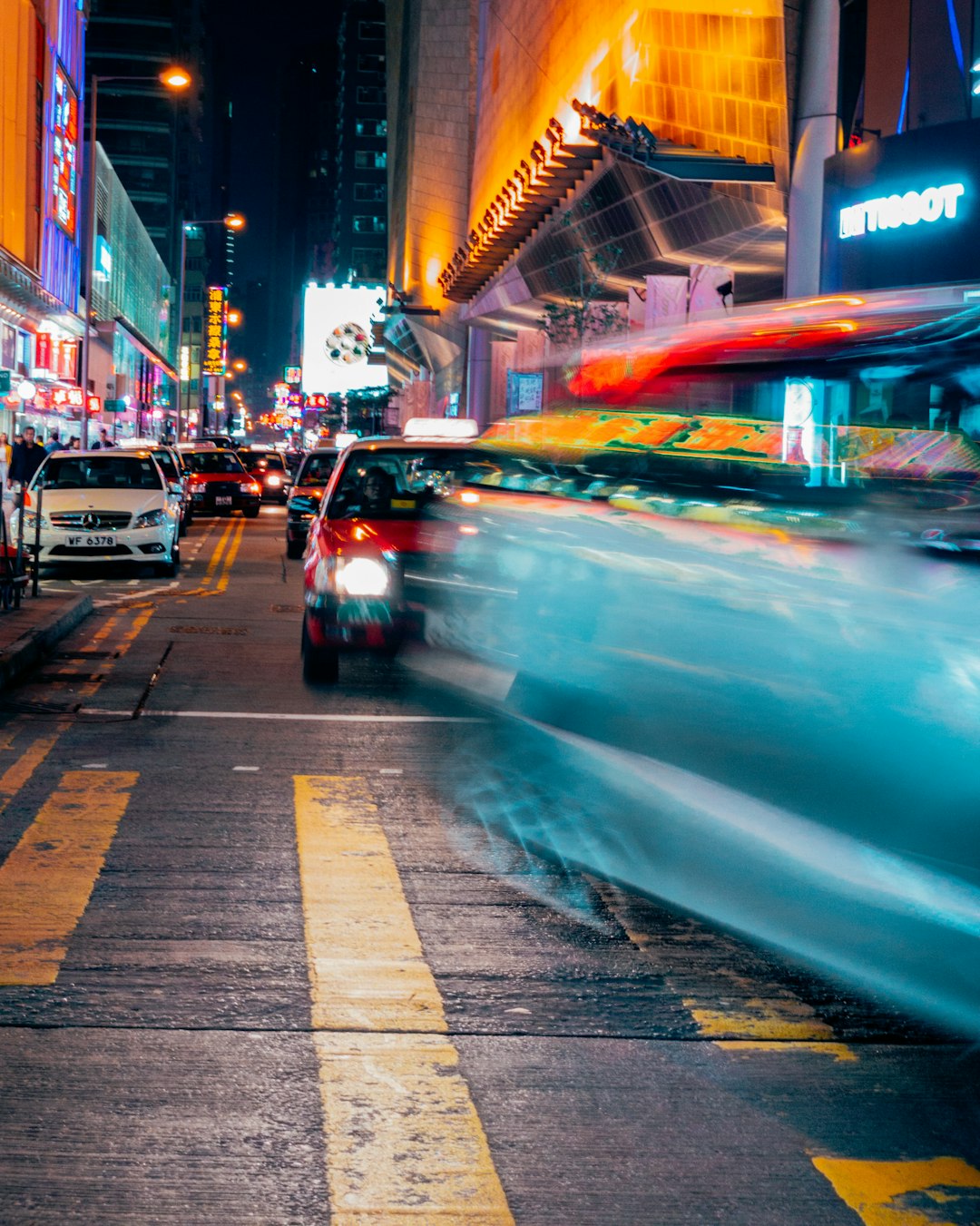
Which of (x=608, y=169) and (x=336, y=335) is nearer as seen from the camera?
(x=608, y=169)

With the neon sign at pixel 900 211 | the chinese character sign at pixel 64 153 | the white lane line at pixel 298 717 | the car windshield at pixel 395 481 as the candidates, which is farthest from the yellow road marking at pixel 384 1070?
the chinese character sign at pixel 64 153

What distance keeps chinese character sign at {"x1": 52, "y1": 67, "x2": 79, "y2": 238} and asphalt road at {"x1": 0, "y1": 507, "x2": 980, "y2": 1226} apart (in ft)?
193

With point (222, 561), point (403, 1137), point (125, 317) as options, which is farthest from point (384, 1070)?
point (125, 317)

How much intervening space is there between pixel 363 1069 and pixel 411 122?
93.0 metres

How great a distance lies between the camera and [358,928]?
5777 millimetres

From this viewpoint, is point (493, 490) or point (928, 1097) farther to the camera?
point (493, 490)

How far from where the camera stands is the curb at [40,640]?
1199 centimetres

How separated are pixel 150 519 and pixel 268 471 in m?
29.9

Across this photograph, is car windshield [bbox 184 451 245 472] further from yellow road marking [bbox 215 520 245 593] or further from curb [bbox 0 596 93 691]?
curb [bbox 0 596 93 691]

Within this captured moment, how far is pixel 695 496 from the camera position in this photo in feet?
24.9

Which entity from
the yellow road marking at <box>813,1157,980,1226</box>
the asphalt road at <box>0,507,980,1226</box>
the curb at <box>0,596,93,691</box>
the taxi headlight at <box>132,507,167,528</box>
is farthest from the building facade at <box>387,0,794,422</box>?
the yellow road marking at <box>813,1157,980,1226</box>

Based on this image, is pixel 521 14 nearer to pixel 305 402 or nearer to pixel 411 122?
pixel 411 122

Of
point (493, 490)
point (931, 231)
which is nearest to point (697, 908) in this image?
point (493, 490)

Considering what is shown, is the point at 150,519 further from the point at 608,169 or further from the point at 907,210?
the point at 608,169
